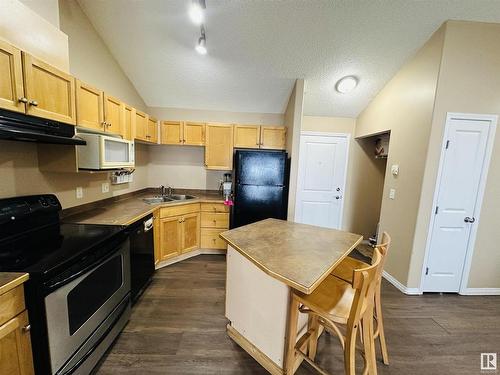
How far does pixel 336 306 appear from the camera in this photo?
51.2 inches

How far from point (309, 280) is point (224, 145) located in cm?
284

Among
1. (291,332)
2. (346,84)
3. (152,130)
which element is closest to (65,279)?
(291,332)

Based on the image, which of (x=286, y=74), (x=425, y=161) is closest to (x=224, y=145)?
(x=286, y=74)

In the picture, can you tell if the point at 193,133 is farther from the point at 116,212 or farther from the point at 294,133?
the point at 116,212

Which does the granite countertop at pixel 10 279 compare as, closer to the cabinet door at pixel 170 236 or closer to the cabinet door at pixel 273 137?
the cabinet door at pixel 170 236

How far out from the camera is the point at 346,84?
3229 mm

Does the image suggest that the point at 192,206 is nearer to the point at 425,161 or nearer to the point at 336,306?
the point at 336,306

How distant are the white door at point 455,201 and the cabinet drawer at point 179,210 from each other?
315cm

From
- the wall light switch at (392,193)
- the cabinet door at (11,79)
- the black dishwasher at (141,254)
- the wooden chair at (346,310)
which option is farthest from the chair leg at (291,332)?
the wall light switch at (392,193)

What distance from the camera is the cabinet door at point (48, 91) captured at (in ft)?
4.59

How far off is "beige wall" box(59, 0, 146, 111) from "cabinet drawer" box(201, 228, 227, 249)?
7.66ft

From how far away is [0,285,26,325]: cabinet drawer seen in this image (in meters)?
1.00

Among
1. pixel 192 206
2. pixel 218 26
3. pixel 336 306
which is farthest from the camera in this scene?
pixel 192 206

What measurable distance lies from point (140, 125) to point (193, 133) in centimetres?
82
